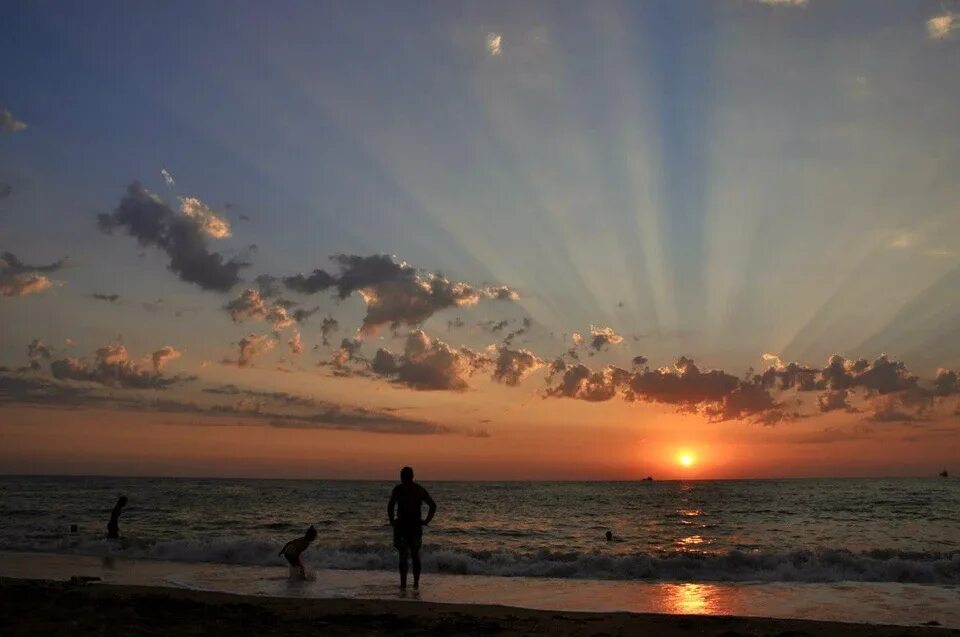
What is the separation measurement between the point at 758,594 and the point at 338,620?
974cm

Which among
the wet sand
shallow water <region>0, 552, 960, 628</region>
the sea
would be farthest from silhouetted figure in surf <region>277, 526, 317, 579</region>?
the wet sand

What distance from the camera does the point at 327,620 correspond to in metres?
11.0

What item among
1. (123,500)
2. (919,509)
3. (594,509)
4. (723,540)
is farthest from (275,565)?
(919,509)

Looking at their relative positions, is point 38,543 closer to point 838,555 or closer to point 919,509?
point 838,555

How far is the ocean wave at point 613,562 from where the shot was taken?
64.2 feet

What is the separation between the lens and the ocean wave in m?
19.6

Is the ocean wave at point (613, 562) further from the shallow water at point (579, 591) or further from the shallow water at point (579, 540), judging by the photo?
the shallow water at point (579, 591)

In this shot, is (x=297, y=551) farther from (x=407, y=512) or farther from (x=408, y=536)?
(x=407, y=512)

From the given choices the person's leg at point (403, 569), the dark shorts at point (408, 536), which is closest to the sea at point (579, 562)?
the person's leg at point (403, 569)

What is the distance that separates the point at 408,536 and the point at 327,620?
3.93 m

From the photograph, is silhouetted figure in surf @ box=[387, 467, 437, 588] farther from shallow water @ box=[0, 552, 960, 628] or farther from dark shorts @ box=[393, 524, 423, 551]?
shallow water @ box=[0, 552, 960, 628]

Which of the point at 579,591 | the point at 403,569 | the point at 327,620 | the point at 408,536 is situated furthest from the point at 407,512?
the point at 579,591

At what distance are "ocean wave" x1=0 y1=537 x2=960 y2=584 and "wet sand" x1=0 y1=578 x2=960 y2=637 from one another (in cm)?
841

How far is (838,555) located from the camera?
2194 centimetres
